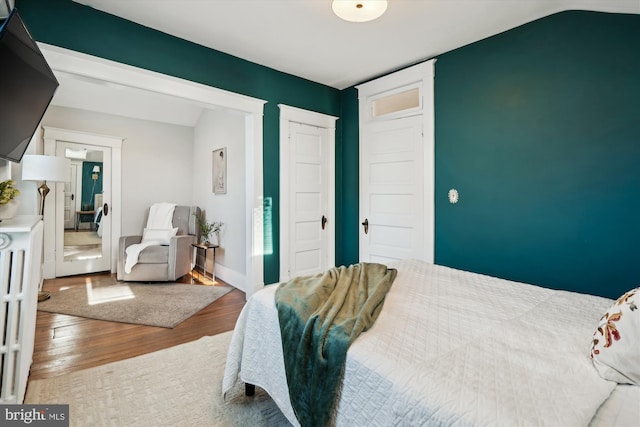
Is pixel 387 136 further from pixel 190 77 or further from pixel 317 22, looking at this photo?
pixel 190 77

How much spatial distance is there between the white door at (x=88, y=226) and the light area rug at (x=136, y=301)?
0.71m

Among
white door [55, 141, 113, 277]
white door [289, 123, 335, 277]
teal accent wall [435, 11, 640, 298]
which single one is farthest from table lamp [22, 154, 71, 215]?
teal accent wall [435, 11, 640, 298]

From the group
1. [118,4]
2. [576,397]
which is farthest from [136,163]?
[576,397]

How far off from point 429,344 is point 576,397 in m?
0.46

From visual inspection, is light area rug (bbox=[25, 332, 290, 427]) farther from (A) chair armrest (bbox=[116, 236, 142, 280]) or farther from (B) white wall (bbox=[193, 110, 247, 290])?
(A) chair armrest (bbox=[116, 236, 142, 280])

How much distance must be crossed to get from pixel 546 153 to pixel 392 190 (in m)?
1.52

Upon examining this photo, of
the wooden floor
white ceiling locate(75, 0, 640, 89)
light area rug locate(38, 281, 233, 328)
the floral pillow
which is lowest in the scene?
the wooden floor

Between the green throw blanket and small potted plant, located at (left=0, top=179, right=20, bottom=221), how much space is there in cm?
165

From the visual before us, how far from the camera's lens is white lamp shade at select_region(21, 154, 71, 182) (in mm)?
3232

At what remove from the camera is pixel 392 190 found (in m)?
3.72

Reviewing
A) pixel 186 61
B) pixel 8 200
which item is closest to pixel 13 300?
pixel 8 200

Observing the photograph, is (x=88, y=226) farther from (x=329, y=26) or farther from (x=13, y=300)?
(x=329, y=26)

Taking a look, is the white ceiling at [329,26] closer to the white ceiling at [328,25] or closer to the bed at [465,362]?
the white ceiling at [328,25]

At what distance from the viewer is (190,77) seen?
3014 mm
